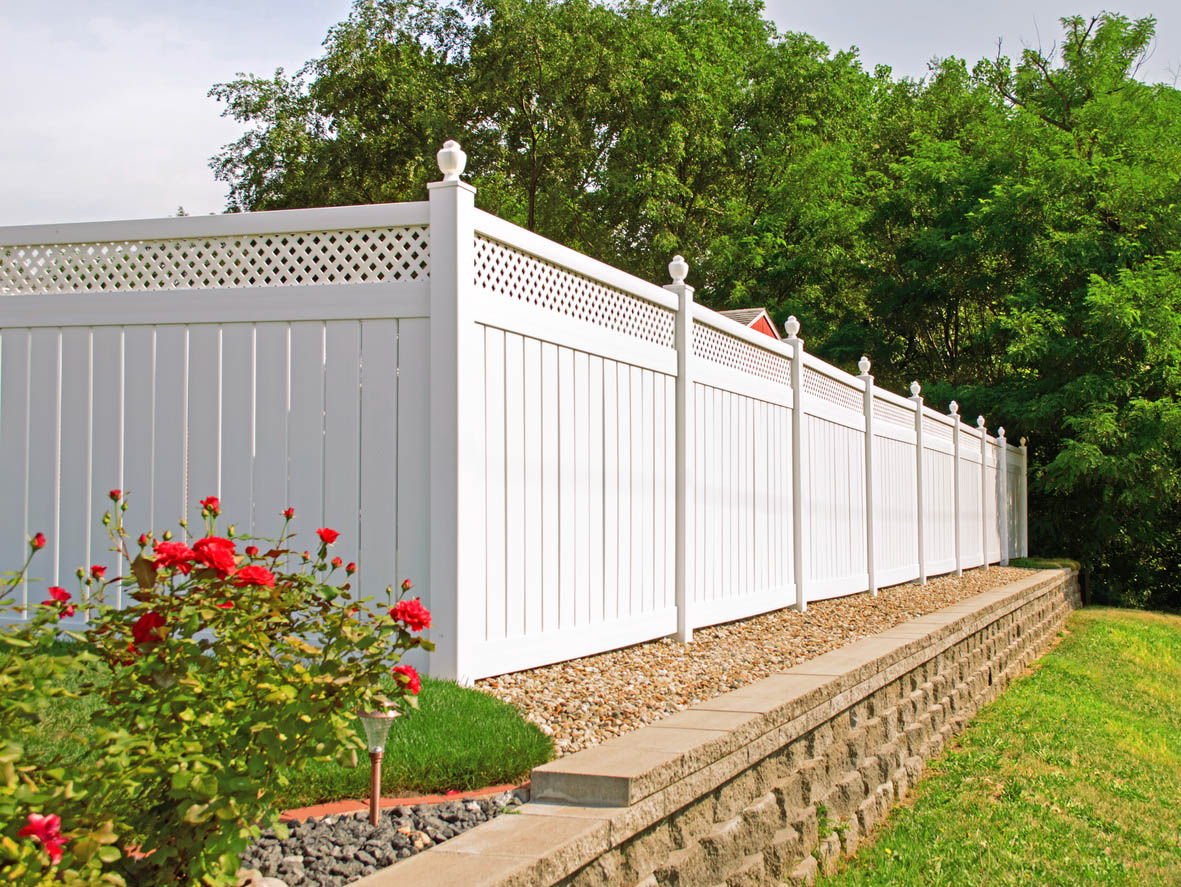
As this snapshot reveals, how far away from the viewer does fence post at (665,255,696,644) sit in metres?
6.31

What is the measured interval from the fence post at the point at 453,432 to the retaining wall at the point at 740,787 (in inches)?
42.6

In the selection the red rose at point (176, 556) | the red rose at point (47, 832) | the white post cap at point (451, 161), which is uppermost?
the white post cap at point (451, 161)

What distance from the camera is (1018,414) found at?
18.0 m

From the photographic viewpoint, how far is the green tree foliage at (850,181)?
17.3m

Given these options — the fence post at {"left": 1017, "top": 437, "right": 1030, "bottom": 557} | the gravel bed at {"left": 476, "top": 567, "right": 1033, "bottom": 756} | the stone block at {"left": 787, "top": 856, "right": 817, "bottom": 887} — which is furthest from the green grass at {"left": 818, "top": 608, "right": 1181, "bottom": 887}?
the fence post at {"left": 1017, "top": 437, "right": 1030, "bottom": 557}

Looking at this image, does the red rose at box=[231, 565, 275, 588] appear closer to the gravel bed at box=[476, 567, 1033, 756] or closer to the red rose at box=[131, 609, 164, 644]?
the red rose at box=[131, 609, 164, 644]

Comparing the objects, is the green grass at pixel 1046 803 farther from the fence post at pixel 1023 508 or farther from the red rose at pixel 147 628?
the fence post at pixel 1023 508

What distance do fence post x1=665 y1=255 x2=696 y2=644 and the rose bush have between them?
4037 mm

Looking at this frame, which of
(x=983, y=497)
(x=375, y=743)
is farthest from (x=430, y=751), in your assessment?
(x=983, y=497)

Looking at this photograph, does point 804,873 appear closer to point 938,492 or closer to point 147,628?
point 147,628

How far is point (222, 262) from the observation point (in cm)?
503

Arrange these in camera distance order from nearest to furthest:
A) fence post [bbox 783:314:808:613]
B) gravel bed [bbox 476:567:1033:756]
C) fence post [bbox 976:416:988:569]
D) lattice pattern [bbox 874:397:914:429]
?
gravel bed [bbox 476:567:1033:756], fence post [bbox 783:314:808:613], lattice pattern [bbox 874:397:914:429], fence post [bbox 976:416:988:569]

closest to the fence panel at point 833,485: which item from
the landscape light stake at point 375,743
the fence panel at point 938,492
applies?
the fence panel at point 938,492

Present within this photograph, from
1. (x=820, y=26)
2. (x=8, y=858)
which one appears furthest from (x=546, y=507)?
(x=820, y=26)
